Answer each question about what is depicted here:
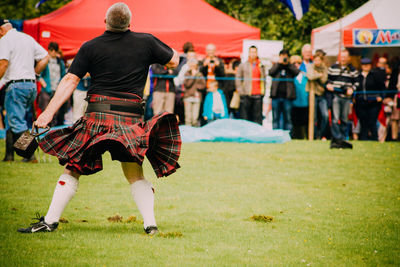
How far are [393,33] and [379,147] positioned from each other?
3.02m

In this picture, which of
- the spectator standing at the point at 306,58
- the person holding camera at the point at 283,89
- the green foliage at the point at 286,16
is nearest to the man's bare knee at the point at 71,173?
the person holding camera at the point at 283,89

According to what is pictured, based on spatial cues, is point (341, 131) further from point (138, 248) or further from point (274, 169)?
point (138, 248)

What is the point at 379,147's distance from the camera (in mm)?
11531

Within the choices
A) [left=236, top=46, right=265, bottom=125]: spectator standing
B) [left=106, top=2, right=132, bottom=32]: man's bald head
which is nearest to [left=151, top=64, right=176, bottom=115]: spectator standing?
[left=236, top=46, right=265, bottom=125]: spectator standing

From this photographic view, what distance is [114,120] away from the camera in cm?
446

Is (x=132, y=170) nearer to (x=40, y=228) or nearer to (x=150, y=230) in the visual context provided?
(x=150, y=230)

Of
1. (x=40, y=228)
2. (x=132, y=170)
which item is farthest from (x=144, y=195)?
(x=40, y=228)

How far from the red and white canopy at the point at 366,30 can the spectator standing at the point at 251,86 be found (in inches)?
70.1

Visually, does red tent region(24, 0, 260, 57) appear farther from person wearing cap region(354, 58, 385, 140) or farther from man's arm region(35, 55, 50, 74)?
man's arm region(35, 55, 50, 74)

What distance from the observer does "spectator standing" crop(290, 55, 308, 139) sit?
1332cm

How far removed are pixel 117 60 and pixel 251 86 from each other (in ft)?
28.9

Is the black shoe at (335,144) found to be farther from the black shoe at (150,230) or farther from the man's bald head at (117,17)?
the man's bald head at (117,17)

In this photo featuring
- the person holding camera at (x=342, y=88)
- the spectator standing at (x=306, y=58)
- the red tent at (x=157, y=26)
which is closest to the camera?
the person holding camera at (x=342, y=88)

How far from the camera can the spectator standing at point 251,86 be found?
43.1 ft
